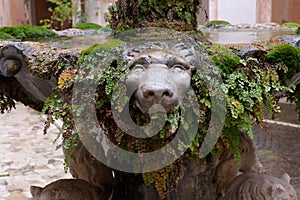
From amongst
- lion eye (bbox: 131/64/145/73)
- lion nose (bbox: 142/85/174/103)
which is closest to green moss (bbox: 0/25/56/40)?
lion eye (bbox: 131/64/145/73)

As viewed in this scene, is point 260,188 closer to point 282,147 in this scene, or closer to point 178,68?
point 178,68

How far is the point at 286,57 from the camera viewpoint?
1.56m

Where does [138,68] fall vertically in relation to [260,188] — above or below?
above

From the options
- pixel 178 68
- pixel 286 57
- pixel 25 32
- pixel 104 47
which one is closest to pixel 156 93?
pixel 178 68

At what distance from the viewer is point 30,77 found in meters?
1.67

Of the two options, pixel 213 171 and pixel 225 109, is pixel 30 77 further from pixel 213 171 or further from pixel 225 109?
pixel 213 171

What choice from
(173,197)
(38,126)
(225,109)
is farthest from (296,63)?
(38,126)

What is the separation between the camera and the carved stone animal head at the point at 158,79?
1.24 m

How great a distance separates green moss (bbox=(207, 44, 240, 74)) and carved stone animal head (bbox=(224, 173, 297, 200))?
618mm

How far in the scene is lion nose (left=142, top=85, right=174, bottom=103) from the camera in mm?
1218

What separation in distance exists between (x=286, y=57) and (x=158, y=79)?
1.81ft

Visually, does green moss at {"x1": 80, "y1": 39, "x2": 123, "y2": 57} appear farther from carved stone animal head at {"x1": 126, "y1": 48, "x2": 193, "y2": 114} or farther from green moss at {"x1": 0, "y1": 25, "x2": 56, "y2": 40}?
green moss at {"x1": 0, "y1": 25, "x2": 56, "y2": 40}

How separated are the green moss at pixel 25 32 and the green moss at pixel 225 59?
4.27 ft

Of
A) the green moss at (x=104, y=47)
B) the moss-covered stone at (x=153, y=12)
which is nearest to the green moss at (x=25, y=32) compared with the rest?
the moss-covered stone at (x=153, y=12)
